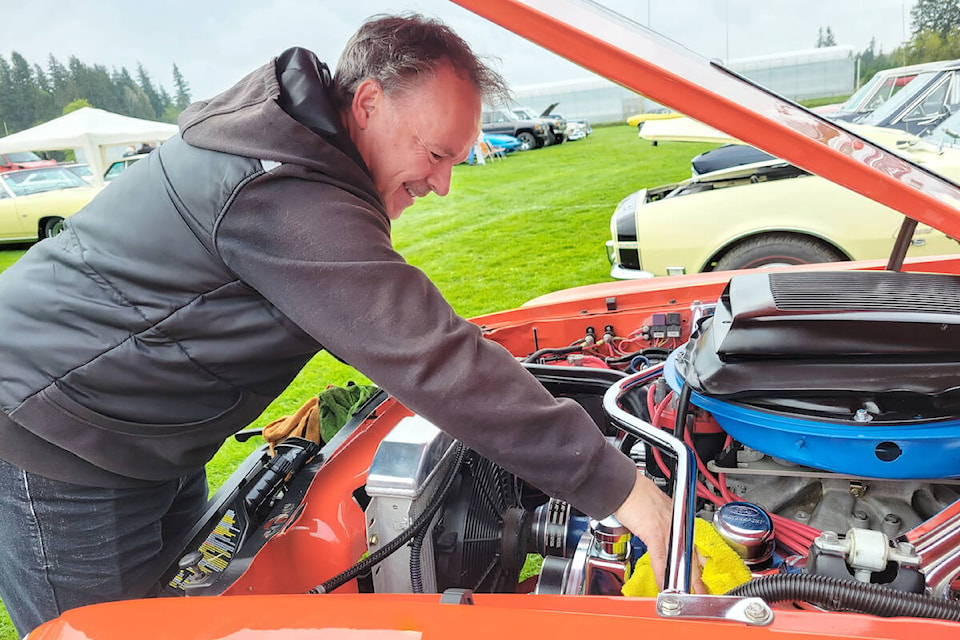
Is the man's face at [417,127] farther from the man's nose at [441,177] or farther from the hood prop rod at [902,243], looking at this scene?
the hood prop rod at [902,243]

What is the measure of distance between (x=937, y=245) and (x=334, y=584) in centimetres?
292

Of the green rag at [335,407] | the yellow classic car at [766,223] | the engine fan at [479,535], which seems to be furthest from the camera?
the yellow classic car at [766,223]

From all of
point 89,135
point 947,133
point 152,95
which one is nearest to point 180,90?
point 152,95

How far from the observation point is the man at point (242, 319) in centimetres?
93

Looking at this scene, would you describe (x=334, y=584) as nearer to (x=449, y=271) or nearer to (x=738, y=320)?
(x=738, y=320)

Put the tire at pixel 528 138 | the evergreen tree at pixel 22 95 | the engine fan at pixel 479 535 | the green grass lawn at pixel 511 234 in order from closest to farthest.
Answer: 1. the engine fan at pixel 479 535
2. the green grass lawn at pixel 511 234
3. the evergreen tree at pixel 22 95
4. the tire at pixel 528 138

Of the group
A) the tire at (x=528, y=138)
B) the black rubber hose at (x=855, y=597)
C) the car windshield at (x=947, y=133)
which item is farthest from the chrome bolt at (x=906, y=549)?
the tire at (x=528, y=138)

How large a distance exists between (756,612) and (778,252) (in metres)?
2.99

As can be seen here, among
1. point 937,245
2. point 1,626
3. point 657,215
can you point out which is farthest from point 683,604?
point 657,215

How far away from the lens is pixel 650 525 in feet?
3.29

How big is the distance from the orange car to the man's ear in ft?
0.91

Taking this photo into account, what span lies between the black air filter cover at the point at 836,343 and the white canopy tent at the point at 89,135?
39.8ft

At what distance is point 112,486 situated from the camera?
3.87 feet

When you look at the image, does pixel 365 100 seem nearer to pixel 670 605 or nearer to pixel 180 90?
pixel 670 605
